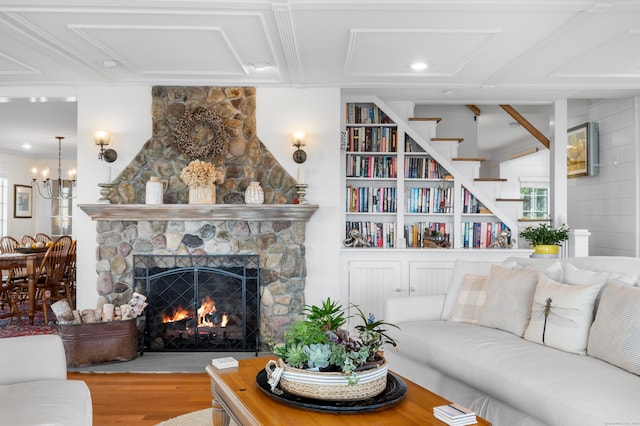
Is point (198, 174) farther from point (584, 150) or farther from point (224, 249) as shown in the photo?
point (584, 150)

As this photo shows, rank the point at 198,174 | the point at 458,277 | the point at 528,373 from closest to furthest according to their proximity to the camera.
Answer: the point at 528,373, the point at 458,277, the point at 198,174

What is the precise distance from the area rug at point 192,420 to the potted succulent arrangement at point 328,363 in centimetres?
98

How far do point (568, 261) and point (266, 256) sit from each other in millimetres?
2494

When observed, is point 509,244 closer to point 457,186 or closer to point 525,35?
point 457,186

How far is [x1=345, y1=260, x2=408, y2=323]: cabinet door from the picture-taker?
4895mm

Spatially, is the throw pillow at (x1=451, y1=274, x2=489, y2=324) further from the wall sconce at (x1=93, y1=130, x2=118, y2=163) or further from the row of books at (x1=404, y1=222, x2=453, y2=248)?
the wall sconce at (x1=93, y1=130, x2=118, y2=163)

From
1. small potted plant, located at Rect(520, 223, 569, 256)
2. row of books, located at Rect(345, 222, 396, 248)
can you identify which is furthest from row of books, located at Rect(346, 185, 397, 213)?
small potted plant, located at Rect(520, 223, 569, 256)

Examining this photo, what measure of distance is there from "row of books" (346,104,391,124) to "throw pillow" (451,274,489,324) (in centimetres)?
222

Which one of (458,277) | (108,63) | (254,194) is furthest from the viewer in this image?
(254,194)

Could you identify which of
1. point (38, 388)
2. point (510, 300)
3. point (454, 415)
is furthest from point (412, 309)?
point (38, 388)

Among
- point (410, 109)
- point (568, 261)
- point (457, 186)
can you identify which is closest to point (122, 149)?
point (410, 109)

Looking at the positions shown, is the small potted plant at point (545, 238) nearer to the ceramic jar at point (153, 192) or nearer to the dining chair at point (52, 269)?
the ceramic jar at point (153, 192)

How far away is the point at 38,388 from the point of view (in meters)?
2.21

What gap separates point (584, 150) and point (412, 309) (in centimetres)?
332
